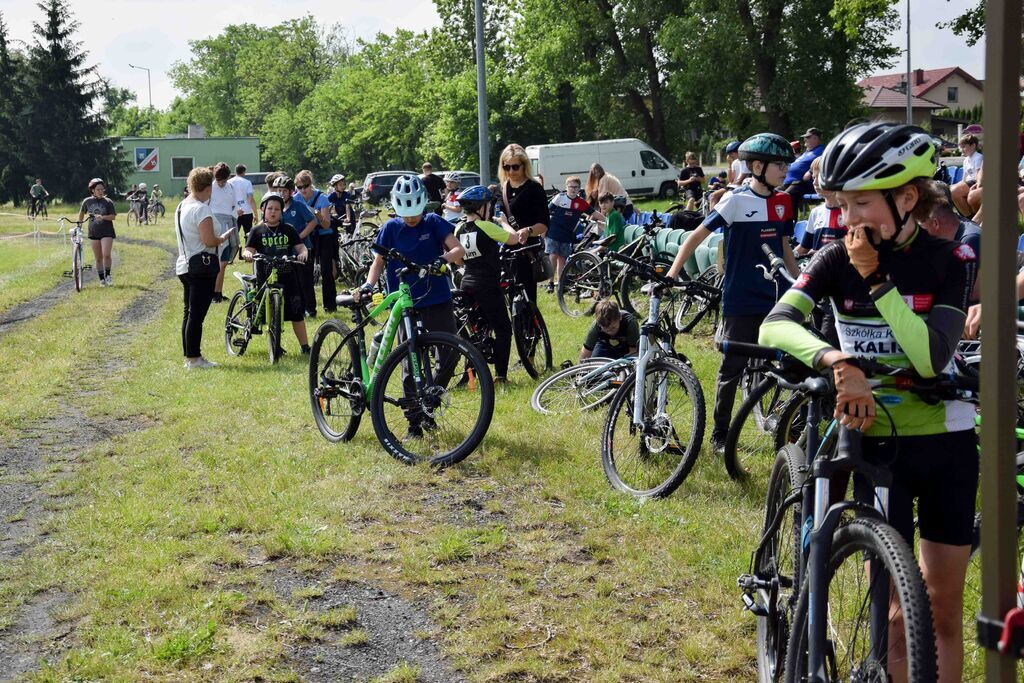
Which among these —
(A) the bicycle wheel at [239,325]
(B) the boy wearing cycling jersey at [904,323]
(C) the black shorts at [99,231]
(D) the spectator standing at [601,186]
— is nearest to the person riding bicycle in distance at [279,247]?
(A) the bicycle wheel at [239,325]

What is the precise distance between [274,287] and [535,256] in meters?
3.35

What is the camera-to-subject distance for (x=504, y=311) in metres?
10.4

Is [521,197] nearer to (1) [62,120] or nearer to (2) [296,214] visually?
(2) [296,214]

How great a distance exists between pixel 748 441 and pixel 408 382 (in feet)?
8.00

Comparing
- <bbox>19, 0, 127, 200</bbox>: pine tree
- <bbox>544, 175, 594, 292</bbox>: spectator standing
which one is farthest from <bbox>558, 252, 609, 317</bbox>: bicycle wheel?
<bbox>19, 0, 127, 200</bbox>: pine tree

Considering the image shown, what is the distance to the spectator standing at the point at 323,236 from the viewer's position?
17047 mm

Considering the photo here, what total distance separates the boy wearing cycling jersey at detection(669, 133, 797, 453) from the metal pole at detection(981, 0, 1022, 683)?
192 inches

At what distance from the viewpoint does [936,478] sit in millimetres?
3348

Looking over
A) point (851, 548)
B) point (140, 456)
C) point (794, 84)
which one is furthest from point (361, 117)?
point (851, 548)

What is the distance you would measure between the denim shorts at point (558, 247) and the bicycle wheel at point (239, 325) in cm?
514

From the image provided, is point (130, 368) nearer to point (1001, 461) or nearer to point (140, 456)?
point (140, 456)

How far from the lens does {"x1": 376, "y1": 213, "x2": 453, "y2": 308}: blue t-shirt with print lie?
8820 millimetres

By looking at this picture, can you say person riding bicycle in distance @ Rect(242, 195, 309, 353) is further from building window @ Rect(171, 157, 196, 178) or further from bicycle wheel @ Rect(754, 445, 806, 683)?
building window @ Rect(171, 157, 196, 178)

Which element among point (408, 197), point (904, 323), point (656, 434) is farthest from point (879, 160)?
point (408, 197)
